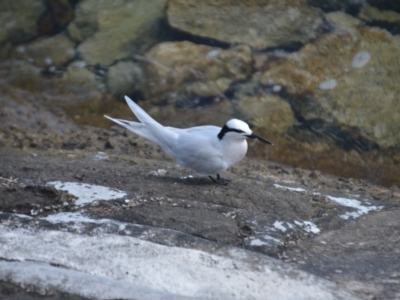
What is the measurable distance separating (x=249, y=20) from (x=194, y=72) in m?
0.67

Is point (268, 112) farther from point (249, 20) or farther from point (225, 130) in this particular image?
point (225, 130)

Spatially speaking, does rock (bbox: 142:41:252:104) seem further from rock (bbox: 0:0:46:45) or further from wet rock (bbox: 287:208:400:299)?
wet rock (bbox: 287:208:400:299)

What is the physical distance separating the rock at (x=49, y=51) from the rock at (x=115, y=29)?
0.09 m

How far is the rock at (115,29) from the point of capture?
21.9ft

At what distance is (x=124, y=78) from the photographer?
662 centimetres

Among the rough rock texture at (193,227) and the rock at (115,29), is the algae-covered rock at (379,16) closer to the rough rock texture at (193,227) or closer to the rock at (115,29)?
the rock at (115,29)

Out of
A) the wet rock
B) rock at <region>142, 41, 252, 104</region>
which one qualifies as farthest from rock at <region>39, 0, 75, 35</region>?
the wet rock

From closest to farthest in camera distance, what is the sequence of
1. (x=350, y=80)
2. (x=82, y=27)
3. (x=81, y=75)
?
(x=350, y=80) → (x=81, y=75) → (x=82, y=27)

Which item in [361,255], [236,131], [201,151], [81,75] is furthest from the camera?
[81,75]

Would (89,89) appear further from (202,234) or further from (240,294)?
(240,294)

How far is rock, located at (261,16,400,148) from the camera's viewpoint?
6.36m

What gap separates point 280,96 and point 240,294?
356cm

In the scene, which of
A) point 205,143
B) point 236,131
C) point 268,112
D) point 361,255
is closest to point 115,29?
point 268,112

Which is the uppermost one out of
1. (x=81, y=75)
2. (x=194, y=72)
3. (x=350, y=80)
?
(x=350, y=80)
